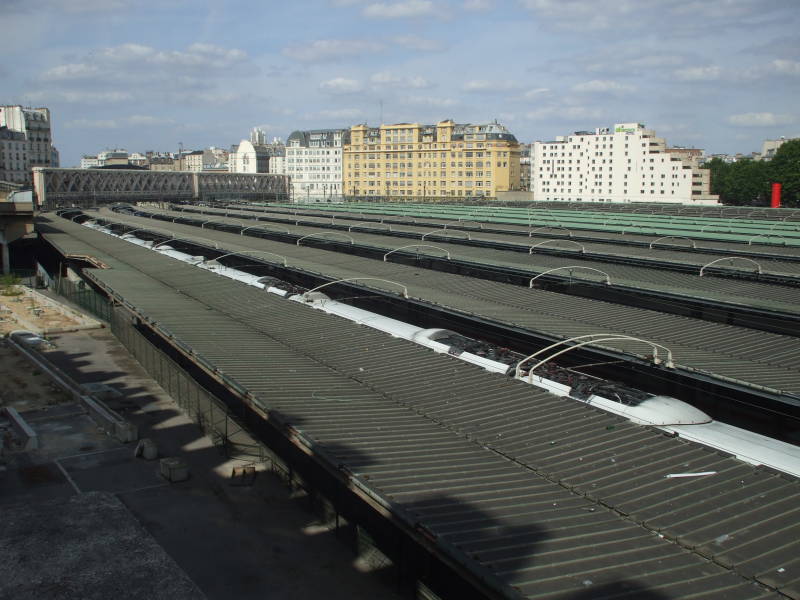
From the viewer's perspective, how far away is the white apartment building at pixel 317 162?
167m

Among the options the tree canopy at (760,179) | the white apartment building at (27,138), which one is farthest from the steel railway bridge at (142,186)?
the tree canopy at (760,179)

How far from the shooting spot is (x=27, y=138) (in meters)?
145

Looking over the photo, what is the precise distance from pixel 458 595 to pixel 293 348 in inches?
448

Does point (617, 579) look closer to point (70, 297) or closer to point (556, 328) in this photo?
point (556, 328)

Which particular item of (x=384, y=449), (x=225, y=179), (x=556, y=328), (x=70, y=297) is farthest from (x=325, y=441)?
(x=225, y=179)

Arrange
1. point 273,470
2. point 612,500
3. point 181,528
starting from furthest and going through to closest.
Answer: point 273,470 → point 181,528 → point 612,500

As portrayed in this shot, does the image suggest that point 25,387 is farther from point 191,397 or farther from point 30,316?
point 30,316

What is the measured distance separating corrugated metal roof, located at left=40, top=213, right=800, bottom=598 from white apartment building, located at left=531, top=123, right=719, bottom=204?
12032cm

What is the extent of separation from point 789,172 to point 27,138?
14327 centimetres

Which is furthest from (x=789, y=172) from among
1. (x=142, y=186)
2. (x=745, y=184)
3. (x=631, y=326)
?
(x=142, y=186)

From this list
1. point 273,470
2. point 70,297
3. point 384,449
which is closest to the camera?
point 384,449

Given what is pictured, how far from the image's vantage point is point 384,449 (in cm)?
1347

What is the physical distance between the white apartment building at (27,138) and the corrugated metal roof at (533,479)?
13886 cm

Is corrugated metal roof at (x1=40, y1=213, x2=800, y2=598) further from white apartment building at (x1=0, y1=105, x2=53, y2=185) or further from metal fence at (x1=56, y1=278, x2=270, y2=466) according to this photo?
white apartment building at (x1=0, y1=105, x2=53, y2=185)
